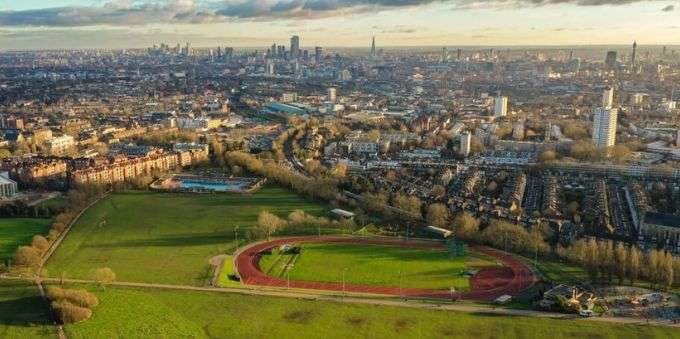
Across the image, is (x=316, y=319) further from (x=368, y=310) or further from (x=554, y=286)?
(x=554, y=286)

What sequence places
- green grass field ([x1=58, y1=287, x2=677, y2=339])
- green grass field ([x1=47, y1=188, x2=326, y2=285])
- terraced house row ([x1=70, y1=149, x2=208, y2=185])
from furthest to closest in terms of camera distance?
terraced house row ([x1=70, y1=149, x2=208, y2=185])
green grass field ([x1=47, y1=188, x2=326, y2=285])
green grass field ([x1=58, y1=287, x2=677, y2=339])

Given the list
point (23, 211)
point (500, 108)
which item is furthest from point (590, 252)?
point (500, 108)

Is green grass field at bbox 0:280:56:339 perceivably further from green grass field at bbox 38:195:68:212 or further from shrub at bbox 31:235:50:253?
green grass field at bbox 38:195:68:212

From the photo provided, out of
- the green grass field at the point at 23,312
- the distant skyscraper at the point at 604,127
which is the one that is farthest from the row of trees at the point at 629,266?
the distant skyscraper at the point at 604,127

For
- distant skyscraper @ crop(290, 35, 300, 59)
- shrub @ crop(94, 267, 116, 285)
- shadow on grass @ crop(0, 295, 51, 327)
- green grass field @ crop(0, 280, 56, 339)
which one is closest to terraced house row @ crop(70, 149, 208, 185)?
green grass field @ crop(0, 280, 56, 339)

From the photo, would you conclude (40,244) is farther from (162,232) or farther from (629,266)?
(629,266)
